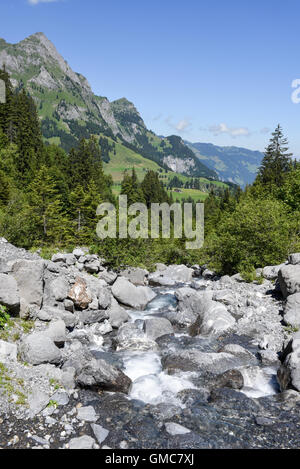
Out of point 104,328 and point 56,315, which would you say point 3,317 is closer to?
point 56,315

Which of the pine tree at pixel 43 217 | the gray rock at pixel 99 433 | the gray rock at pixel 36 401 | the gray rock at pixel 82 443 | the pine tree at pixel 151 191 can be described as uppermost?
the pine tree at pixel 151 191

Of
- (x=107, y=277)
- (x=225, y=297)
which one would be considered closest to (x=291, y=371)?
(x=225, y=297)

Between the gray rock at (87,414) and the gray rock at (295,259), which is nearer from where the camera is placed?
the gray rock at (87,414)

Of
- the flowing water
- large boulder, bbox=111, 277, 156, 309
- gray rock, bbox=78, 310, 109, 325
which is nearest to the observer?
the flowing water

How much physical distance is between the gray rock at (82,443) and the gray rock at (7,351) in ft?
15.0

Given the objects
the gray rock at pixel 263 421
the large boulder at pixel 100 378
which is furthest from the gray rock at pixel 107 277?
the gray rock at pixel 263 421

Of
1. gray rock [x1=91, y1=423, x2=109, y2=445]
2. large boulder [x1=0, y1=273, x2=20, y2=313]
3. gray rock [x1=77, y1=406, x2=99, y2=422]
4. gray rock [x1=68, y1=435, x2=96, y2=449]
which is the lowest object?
gray rock [x1=91, y1=423, x2=109, y2=445]

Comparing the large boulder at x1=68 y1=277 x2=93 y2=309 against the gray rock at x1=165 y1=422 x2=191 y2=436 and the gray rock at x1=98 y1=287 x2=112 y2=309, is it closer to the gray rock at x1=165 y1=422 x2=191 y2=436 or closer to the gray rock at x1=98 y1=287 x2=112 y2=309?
the gray rock at x1=98 y1=287 x2=112 y2=309

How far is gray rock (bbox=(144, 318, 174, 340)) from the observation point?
19562 millimetres

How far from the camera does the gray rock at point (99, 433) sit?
9.95 metres

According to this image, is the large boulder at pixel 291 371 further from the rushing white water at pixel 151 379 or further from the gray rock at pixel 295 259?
the gray rock at pixel 295 259

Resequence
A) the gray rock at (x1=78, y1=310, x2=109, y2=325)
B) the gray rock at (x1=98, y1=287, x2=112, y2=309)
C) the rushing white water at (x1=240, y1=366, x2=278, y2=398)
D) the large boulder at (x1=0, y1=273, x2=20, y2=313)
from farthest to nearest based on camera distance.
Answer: the gray rock at (x1=98, y1=287, x2=112, y2=309)
the gray rock at (x1=78, y1=310, x2=109, y2=325)
the large boulder at (x1=0, y1=273, x2=20, y2=313)
the rushing white water at (x1=240, y1=366, x2=278, y2=398)

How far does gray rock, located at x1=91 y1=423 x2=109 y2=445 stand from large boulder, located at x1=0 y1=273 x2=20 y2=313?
25.0ft

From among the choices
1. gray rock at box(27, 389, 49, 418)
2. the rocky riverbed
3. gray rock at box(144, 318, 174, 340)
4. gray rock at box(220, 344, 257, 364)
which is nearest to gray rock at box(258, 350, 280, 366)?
the rocky riverbed
